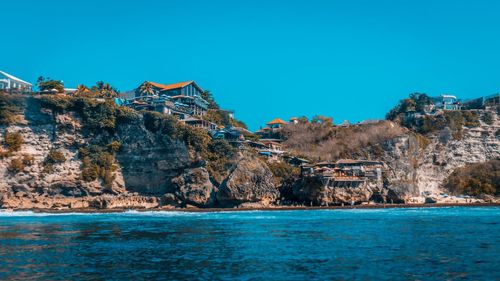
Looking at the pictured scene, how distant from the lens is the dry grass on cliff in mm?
102062

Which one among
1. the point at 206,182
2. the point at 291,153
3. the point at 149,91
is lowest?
the point at 206,182

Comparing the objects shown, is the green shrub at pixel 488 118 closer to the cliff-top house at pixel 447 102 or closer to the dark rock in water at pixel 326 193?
the cliff-top house at pixel 447 102

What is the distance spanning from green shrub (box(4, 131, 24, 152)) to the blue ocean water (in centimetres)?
4412

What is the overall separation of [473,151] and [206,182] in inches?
2293

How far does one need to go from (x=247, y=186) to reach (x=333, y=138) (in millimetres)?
32702

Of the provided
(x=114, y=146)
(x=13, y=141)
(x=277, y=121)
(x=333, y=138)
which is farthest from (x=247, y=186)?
(x=277, y=121)

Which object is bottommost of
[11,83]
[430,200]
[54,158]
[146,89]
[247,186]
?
[430,200]

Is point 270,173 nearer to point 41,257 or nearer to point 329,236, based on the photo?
point 329,236

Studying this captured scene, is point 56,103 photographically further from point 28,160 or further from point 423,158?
point 423,158

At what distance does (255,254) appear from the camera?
1065 inches

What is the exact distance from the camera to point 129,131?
86312mm

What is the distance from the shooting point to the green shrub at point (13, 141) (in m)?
80.2

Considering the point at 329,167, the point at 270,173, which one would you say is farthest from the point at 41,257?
the point at 329,167

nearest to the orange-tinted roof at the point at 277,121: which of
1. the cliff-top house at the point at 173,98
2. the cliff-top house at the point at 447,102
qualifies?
the cliff-top house at the point at 173,98
